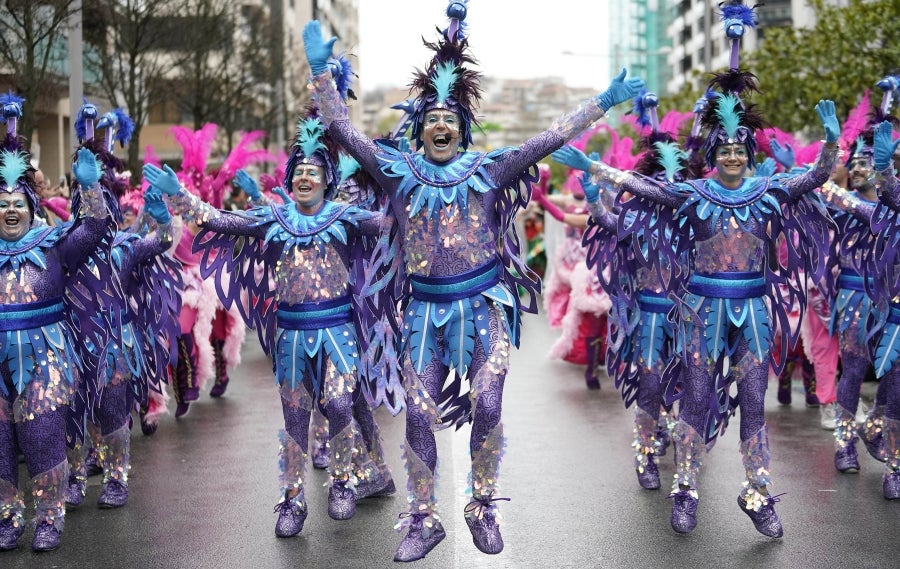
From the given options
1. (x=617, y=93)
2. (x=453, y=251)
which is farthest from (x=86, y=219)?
(x=617, y=93)

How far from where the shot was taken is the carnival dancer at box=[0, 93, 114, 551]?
652 centimetres

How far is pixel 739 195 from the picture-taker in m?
6.71

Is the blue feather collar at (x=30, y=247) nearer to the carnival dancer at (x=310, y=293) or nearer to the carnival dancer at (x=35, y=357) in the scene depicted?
the carnival dancer at (x=35, y=357)

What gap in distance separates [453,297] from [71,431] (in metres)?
2.46

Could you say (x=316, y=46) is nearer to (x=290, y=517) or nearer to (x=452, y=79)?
(x=452, y=79)

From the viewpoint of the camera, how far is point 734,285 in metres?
6.70

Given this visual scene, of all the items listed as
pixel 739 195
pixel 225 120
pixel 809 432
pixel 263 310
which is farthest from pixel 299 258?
pixel 225 120

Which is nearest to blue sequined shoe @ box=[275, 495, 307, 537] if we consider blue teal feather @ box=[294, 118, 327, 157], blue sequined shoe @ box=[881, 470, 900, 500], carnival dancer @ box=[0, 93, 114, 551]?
carnival dancer @ box=[0, 93, 114, 551]

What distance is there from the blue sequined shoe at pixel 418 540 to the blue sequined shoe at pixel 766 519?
1.56 metres

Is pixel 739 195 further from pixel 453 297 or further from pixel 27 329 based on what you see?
pixel 27 329

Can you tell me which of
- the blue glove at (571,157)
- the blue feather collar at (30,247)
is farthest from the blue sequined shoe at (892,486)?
the blue feather collar at (30,247)

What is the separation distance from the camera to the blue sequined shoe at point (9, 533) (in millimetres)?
6500

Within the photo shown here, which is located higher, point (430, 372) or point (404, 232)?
point (404, 232)

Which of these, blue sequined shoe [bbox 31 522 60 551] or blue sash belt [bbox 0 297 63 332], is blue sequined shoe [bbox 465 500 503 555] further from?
blue sash belt [bbox 0 297 63 332]
